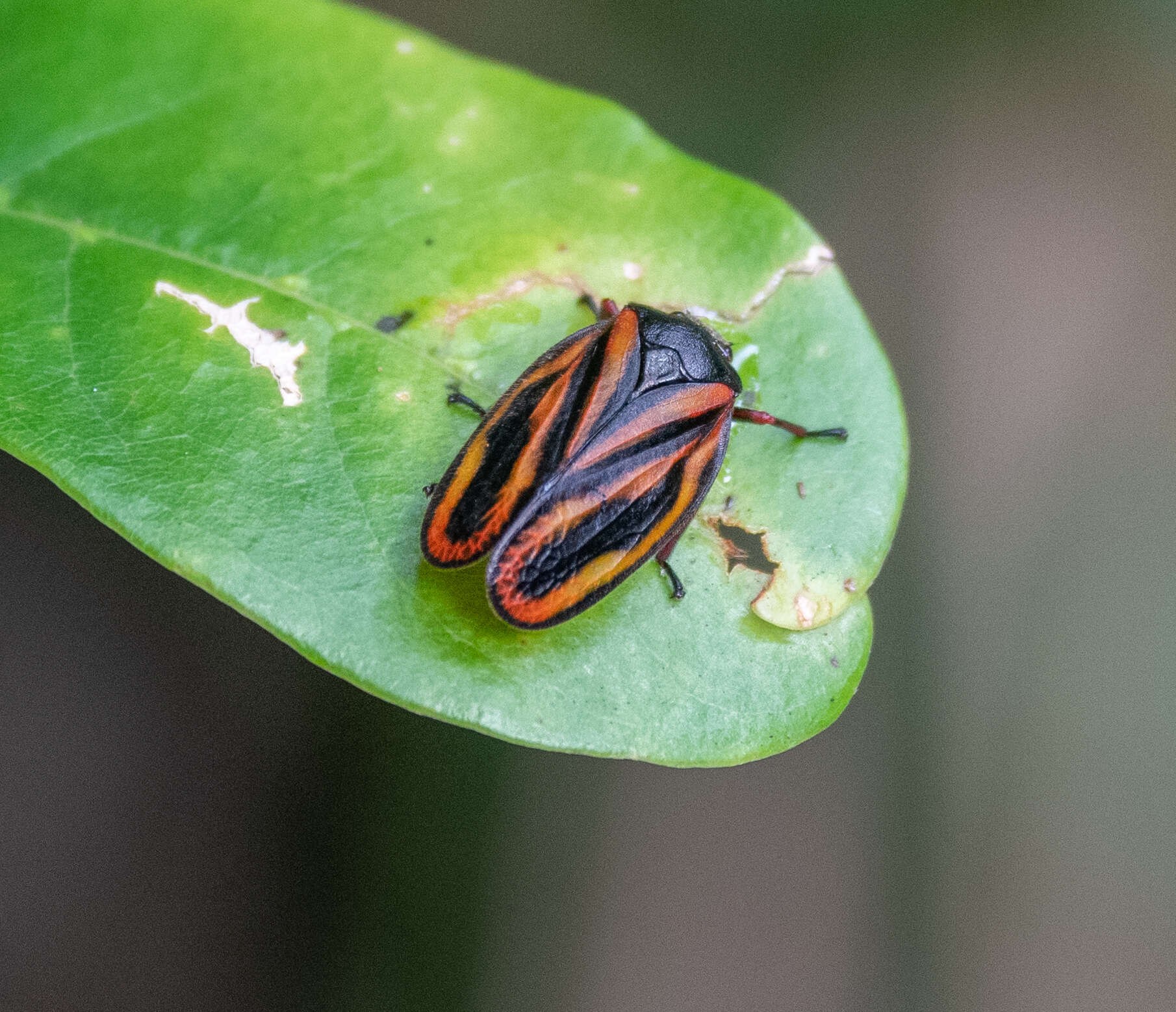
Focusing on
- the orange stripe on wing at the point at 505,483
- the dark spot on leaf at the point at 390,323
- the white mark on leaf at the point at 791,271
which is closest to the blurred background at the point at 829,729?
the dark spot on leaf at the point at 390,323

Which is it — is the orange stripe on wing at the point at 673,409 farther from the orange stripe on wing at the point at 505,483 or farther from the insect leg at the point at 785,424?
the orange stripe on wing at the point at 505,483

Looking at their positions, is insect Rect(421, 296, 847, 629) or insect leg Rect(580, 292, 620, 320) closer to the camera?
insect Rect(421, 296, 847, 629)

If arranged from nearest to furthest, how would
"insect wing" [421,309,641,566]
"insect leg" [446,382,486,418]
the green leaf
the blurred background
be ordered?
the green leaf < "insect wing" [421,309,641,566] < "insect leg" [446,382,486,418] < the blurred background

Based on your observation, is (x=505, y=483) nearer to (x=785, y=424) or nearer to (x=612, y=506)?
(x=612, y=506)

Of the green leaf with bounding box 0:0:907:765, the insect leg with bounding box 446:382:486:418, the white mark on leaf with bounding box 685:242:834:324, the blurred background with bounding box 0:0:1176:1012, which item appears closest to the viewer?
the green leaf with bounding box 0:0:907:765

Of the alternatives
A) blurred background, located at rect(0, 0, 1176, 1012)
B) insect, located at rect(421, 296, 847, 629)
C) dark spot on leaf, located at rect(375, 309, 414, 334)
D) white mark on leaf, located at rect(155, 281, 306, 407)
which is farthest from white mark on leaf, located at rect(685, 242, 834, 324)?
blurred background, located at rect(0, 0, 1176, 1012)

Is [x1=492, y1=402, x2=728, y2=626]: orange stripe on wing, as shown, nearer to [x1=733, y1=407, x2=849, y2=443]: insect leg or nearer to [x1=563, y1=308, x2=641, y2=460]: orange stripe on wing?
[x1=733, y1=407, x2=849, y2=443]: insect leg

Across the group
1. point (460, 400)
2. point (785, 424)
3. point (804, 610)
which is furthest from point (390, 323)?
point (804, 610)
